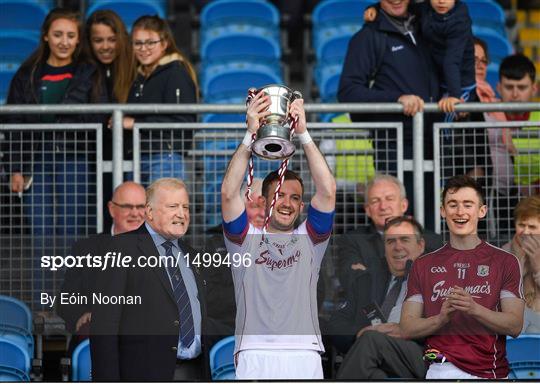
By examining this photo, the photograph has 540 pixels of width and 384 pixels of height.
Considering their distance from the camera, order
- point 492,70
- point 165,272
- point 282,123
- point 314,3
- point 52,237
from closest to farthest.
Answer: point 282,123
point 165,272
point 52,237
point 492,70
point 314,3

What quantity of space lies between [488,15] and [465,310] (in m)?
5.66

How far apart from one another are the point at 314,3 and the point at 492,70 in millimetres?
1990

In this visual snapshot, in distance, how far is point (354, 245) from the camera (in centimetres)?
892

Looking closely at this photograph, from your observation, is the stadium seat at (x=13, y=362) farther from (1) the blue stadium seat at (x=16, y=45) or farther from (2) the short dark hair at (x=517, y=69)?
(1) the blue stadium seat at (x=16, y=45)

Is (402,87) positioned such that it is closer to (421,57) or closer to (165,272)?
(421,57)

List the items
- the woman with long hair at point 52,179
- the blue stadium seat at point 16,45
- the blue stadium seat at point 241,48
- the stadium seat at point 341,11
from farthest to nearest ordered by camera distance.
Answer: the stadium seat at point 341,11, the blue stadium seat at point 241,48, the blue stadium seat at point 16,45, the woman with long hair at point 52,179

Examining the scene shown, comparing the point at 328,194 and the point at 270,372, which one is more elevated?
the point at 328,194

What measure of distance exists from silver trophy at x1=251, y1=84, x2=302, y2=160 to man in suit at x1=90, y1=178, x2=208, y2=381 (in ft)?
3.21

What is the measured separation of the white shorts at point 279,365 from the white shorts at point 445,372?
0.57 metres

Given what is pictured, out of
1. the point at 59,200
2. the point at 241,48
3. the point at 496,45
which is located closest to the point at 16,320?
the point at 59,200

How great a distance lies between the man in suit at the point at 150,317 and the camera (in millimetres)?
8320

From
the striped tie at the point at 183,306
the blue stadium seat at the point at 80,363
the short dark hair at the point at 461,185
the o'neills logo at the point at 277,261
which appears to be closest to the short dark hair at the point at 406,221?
the short dark hair at the point at 461,185

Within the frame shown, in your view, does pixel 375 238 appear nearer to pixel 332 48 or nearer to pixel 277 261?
pixel 277 261

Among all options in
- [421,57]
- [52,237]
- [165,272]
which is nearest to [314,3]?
[421,57]
